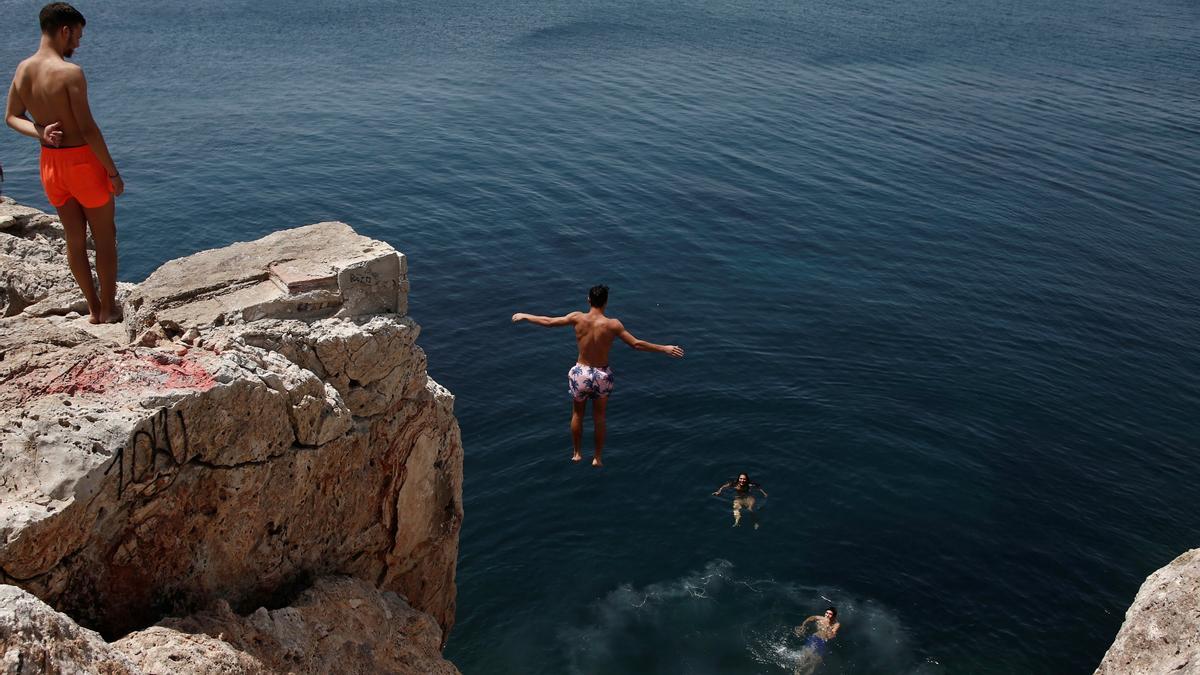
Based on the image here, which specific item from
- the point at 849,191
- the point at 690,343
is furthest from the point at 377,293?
the point at 849,191

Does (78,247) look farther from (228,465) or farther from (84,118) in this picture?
(228,465)

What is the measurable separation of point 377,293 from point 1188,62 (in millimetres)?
69303

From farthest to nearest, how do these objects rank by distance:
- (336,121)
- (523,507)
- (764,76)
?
(764,76), (336,121), (523,507)

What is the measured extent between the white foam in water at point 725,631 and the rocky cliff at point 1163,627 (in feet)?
25.3

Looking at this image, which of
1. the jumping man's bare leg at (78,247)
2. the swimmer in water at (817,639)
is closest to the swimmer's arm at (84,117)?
the jumping man's bare leg at (78,247)

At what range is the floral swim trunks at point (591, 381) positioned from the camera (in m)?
15.2

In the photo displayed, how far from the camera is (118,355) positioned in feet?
30.9

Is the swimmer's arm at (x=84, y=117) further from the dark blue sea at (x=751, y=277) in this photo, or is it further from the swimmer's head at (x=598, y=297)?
the dark blue sea at (x=751, y=277)

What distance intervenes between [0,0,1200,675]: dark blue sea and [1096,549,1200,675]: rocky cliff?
7.83 metres

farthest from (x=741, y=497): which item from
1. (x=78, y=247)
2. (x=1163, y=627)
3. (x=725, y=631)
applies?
(x=78, y=247)

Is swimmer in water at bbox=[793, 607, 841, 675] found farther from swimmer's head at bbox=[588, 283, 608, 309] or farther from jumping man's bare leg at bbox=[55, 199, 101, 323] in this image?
jumping man's bare leg at bbox=[55, 199, 101, 323]

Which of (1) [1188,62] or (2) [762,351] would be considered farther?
(1) [1188,62]

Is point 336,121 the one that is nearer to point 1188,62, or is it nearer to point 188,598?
point 188,598

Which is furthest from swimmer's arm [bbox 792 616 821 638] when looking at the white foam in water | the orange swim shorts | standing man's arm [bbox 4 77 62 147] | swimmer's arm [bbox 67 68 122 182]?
standing man's arm [bbox 4 77 62 147]
